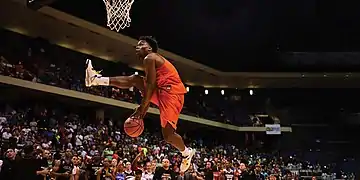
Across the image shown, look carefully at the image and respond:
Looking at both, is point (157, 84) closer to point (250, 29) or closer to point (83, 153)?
point (83, 153)

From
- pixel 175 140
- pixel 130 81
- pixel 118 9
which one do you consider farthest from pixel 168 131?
pixel 118 9

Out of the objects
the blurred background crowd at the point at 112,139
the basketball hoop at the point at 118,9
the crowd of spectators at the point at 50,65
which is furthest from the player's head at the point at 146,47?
the crowd of spectators at the point at 50,65

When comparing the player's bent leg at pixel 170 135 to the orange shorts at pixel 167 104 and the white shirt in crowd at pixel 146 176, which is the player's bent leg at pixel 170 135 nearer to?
the orange shorts at pixel 167 104

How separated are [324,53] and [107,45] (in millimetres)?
12496

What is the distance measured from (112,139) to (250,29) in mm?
9487

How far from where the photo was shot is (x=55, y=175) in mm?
11328

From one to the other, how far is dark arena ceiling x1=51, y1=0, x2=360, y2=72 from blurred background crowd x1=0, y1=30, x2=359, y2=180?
272cm

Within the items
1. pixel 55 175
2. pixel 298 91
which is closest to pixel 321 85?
pixel 298 91

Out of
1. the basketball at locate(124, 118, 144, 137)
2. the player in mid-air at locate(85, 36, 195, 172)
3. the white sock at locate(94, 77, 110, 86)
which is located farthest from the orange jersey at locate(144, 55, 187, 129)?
the white sock at locate(94, 77, 110, 86)

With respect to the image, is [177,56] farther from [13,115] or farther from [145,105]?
[145,105]

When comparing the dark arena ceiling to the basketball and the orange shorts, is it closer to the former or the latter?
the orange shorts

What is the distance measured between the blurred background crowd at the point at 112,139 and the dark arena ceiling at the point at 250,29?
272 centimetres

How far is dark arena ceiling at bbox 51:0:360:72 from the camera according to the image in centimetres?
2266

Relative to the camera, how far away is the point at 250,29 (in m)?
25.8
